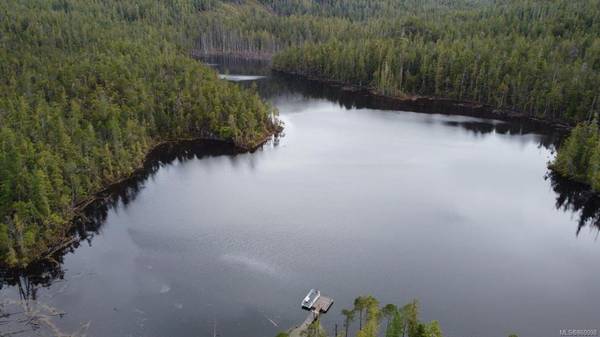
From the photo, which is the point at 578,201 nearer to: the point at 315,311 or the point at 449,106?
the point at 315,311

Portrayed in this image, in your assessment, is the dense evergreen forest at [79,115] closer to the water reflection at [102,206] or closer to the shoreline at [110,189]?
the shoreline at [110,189]

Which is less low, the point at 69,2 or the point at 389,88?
the point at 69,2

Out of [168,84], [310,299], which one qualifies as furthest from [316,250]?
[168,84]

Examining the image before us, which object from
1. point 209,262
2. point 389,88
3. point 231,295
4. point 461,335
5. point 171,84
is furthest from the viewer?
point 389,88

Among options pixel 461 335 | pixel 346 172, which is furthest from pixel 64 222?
pixel 461 335

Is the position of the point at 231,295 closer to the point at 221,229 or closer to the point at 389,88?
the point at 221,229

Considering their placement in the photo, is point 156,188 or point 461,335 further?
point 156,188

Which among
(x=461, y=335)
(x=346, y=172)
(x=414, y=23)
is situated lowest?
(x=461, y=335)

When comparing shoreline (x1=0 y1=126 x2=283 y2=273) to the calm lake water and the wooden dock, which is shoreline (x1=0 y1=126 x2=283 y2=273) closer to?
the calm lake water
